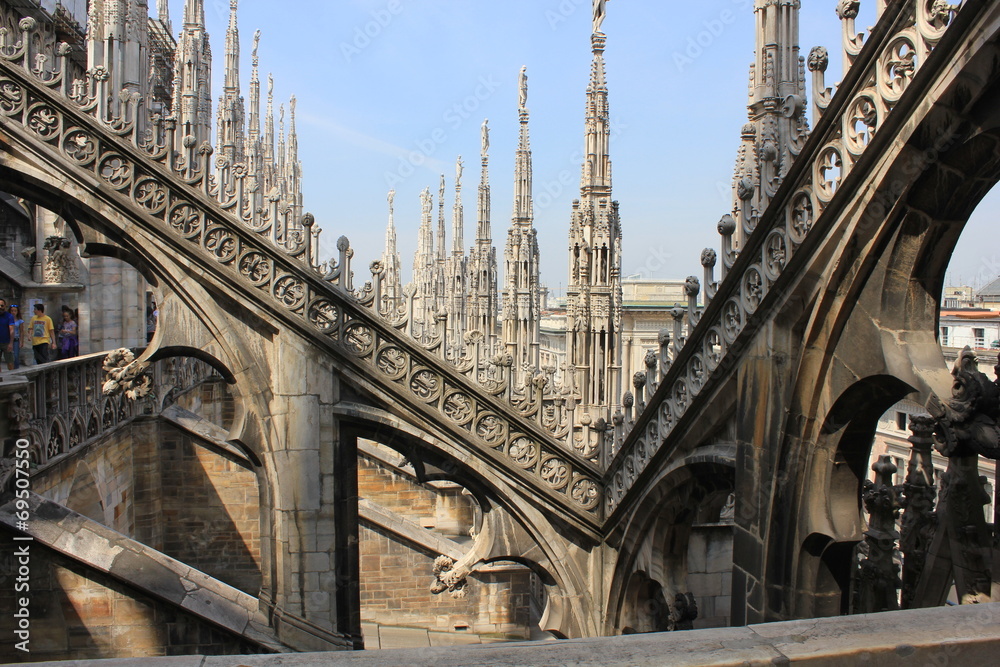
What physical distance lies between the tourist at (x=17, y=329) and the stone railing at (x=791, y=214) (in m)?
10.9

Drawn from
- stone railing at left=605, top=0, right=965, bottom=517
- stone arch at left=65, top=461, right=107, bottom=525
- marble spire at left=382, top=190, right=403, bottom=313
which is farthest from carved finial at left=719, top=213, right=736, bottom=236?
marble spire at left=382, top=190, right=403, bottom=313

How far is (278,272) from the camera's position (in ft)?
25.8

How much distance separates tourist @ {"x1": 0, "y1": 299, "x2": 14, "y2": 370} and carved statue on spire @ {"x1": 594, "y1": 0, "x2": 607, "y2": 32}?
10413mm

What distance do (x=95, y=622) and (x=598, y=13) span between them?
38.4 ft

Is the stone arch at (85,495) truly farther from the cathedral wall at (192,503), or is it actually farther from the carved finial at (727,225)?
the carved finial at (727,225)

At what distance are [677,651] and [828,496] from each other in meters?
3.64

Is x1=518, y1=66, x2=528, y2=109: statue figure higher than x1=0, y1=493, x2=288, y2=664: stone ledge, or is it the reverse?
x1=518, y1=66, x2=528, y2=109: statue figure

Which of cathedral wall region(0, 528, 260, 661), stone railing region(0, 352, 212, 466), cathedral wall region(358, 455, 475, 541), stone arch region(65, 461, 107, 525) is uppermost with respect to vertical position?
stone railing region(0, 352, 212, 466)

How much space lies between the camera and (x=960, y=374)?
396cm

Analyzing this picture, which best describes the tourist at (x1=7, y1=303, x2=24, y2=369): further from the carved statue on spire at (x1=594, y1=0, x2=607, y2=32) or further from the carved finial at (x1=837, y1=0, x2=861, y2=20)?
the carved finial at (x1=837, y1=0, x2=861, y2=20)

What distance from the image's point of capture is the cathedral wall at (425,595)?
1381cm

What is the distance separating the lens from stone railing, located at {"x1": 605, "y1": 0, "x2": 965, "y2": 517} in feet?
13.6

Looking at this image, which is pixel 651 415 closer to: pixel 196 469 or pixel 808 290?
pixel 808 290

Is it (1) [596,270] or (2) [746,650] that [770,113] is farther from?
(1) [596,270]
